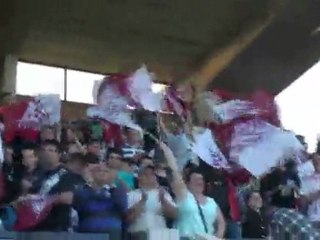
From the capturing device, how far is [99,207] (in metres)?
7.08

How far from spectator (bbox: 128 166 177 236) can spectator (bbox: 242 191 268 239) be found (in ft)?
3.99

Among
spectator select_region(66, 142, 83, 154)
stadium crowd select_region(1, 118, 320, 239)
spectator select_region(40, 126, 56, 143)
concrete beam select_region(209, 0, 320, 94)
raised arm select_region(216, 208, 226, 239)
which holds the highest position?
concrete beam select_region(209, 0, 320, 94)

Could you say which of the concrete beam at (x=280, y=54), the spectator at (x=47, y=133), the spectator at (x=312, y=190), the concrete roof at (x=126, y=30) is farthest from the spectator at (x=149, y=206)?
the concrete beam at (x=280, y=54)

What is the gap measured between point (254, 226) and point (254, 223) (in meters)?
0.04

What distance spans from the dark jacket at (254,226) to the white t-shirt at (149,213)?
128cm

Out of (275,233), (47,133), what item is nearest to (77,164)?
(47,133)

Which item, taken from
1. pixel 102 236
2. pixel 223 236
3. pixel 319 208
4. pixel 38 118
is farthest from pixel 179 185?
pixel 38 118

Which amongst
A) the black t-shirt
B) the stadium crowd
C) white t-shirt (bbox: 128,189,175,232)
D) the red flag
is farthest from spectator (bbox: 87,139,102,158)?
the red flag

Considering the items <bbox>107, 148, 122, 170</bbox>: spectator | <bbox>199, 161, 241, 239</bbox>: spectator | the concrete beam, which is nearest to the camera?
<bbox>107, 148, 122, 170</bbox>: spectator

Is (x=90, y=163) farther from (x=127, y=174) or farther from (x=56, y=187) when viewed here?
(x=127, y=174)

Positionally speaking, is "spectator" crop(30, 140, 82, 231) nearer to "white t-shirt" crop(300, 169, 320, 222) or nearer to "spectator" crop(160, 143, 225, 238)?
"spectator" crop(160, 143, 225, 238)

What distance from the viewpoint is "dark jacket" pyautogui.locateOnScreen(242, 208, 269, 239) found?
27.9 feet

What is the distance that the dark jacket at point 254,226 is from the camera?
8.51m

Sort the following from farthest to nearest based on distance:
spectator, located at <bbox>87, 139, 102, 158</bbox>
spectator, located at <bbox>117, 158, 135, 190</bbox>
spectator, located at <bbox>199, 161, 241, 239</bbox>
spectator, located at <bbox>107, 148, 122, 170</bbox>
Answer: spectator, located at <bbox>87, 139, 102, 158</bbox> → spectator, located at <bbox>199, 161, 241, 239</bbox> → spectator, located at <bbox>107, 148, 122, 170</bbox> → spectator, located at <bbox>117, 158, 135, 190</bbox>
